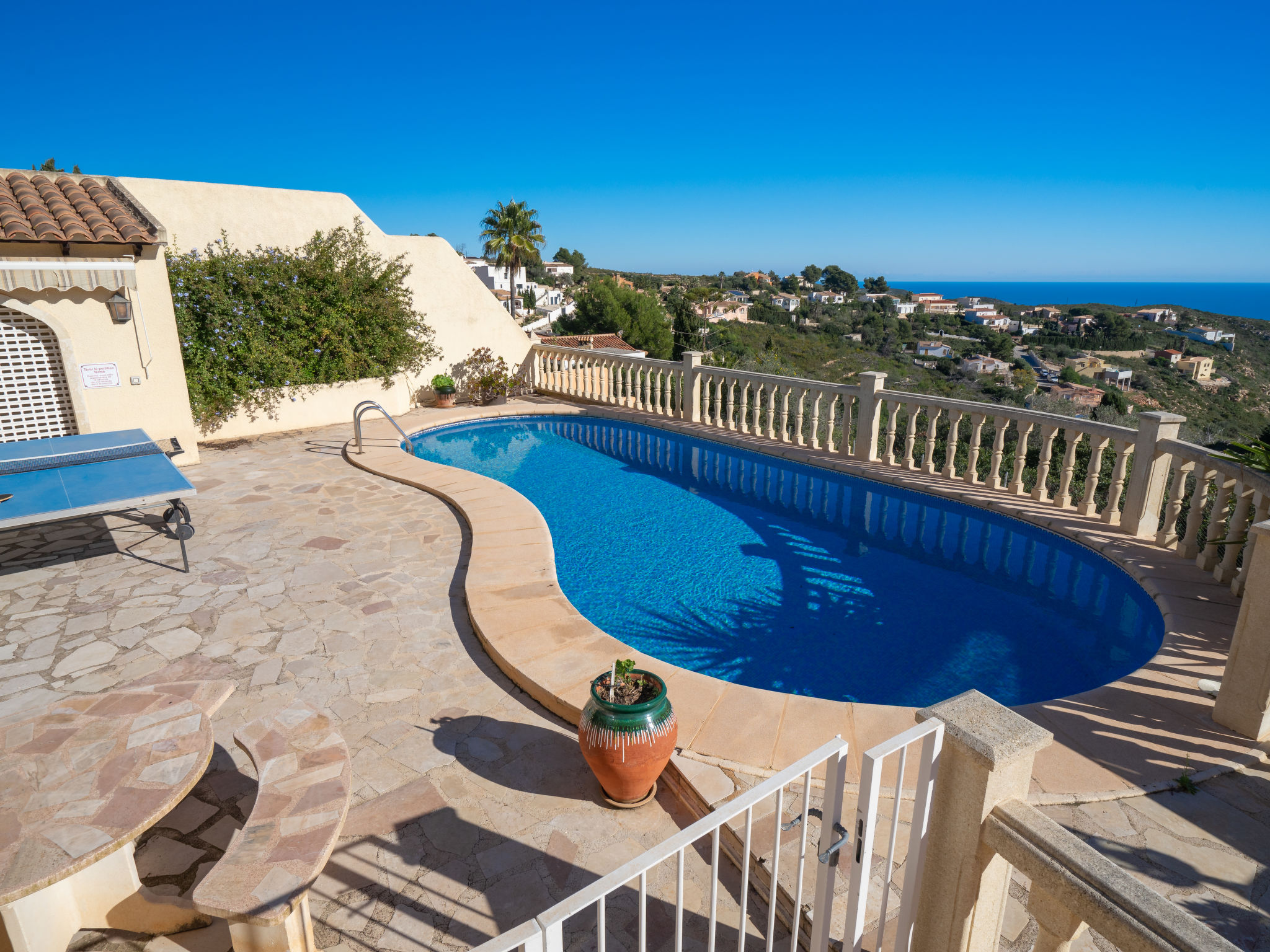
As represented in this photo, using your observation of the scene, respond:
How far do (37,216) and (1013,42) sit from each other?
24968 millimetres

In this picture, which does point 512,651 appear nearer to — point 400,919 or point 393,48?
point 400,919

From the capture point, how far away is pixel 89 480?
6.82 meters

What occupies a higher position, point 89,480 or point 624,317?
point 624,317

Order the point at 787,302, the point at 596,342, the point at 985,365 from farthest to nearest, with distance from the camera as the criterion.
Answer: the point at 787,302
the point at 596,342
the point at 985,365

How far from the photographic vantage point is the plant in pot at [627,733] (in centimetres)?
361

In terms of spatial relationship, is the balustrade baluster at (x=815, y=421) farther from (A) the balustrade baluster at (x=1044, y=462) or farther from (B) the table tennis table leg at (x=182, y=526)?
(B) the table tennis table leg at (x=182, y=526)

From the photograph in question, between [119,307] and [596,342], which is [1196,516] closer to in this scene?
[119,307]

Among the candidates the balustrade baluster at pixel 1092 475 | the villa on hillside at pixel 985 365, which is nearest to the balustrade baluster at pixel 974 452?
the balustrade baluster at pixel 1092 475

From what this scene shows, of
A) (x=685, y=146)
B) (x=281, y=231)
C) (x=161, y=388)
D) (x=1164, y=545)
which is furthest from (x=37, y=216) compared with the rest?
(x=685, y=146)

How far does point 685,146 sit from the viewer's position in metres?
42.2

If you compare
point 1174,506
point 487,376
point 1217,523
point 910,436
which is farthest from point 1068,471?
point 487,376

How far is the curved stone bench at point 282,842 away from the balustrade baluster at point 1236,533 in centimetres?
735

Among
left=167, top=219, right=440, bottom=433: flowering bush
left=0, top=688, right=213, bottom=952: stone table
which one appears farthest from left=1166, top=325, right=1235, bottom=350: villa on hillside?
left=0, top=688, right=213, bottom=952: stone table

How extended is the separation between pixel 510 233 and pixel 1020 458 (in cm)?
4155
